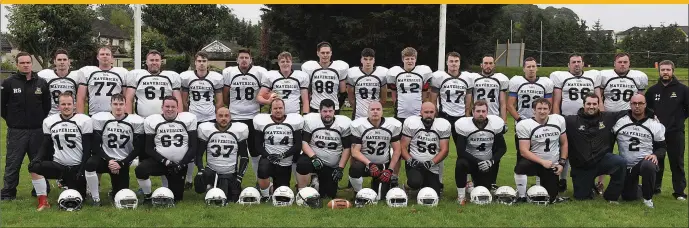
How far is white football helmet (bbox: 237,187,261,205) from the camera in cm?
744

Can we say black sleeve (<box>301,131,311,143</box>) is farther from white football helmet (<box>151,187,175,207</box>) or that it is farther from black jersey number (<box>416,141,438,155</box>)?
white football helmet (<box>151,187,175,207</box>)

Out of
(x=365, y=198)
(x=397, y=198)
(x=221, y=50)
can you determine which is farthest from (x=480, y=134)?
(x=221, y=50)

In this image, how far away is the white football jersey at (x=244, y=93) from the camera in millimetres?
8680

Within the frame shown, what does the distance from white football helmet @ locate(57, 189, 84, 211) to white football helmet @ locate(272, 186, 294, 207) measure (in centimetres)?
237

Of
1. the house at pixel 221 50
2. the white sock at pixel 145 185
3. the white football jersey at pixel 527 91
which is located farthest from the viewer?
the house at pixel 221 50

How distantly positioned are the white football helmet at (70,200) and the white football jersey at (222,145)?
5.37 ft

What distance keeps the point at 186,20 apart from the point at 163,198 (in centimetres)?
2141

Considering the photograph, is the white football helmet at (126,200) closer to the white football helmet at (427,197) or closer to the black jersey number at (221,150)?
the black jersey number at (221,150)

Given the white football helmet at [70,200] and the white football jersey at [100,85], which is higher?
the white football jersey at [100,85]

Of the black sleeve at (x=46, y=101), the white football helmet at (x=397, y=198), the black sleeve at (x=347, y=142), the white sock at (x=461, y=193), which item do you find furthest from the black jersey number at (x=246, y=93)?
the white sock at (x=461, y=193)

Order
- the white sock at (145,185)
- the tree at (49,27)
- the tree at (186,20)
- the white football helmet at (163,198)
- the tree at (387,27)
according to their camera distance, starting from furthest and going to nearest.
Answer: the tree at (49,27) → the tree at (186,20) → the tree at (387,27) → the white sock at (145,185) → the white football helmet at (163,198)

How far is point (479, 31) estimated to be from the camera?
23.3m

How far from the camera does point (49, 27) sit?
28.2 meters

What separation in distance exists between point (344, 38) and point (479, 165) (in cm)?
1642
